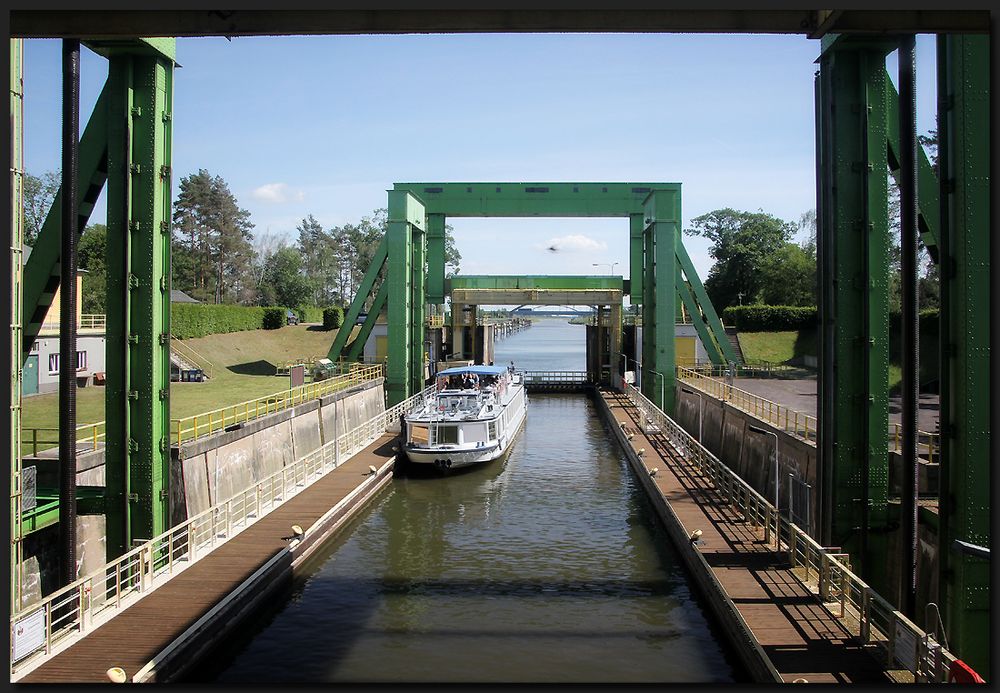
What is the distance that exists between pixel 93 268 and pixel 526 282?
34382 millimetres

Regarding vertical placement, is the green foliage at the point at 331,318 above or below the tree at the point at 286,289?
below

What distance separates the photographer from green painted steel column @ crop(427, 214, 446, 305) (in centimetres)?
5128

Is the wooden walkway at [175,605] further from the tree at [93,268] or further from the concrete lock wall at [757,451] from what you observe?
the tree at [93,268]

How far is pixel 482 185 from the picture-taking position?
49.0 meters

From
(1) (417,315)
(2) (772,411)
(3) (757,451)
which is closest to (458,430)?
(3) (757,451)

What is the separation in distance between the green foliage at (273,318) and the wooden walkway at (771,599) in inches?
1901

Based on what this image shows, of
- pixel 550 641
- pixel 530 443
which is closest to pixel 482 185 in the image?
pixel 530 443

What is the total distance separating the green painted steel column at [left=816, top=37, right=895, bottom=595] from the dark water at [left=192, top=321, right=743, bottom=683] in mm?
3400

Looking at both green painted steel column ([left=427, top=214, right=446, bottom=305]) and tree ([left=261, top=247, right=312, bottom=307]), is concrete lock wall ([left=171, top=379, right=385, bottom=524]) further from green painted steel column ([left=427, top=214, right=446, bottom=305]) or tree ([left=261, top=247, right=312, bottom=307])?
tree ([left=261, top=247, right=312, bottom=307])

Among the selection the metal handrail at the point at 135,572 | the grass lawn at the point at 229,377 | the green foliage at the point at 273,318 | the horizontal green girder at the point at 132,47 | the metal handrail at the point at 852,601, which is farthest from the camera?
the green foliage at the point at 273,318

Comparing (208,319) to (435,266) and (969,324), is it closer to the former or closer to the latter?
(435,266)

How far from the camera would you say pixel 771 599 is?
1355cm

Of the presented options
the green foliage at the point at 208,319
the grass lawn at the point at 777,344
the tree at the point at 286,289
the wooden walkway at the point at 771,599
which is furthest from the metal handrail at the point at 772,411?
the tree at the point at 286,289

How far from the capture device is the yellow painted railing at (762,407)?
22.9 meters
